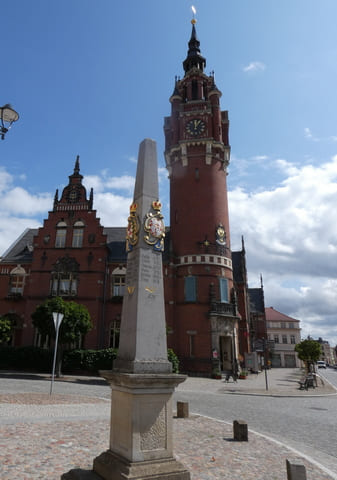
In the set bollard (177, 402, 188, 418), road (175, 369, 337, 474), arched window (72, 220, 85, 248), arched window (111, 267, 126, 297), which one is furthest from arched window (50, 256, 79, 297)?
bollard (177, 402, 188, 418)

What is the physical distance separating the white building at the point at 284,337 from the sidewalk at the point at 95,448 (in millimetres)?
70170

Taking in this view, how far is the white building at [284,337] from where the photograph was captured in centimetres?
7450

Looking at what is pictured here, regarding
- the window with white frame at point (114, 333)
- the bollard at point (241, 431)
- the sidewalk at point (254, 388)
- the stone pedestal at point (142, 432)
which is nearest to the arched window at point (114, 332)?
the window with white frame at point (114, 333)

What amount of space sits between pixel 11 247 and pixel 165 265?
16.8 metres

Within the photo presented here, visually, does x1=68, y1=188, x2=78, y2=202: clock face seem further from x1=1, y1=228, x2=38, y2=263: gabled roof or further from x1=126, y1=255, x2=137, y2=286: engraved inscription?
x1=126, y1=255, x2=137, y2=286: engraved inscription

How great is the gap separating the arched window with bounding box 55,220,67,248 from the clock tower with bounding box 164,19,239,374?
10457 mm

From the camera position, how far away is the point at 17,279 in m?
33.9

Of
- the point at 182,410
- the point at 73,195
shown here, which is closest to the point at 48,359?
the point at 73,195

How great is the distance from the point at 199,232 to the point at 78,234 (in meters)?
11.7

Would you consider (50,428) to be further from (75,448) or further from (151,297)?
(151,297)

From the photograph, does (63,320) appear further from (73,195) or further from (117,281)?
(73,195)

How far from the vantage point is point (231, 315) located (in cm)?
3158

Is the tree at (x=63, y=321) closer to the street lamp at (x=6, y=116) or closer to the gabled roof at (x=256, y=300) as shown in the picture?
the street lamp at (x=6, y=116)

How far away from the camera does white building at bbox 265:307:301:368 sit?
74.5 meters
